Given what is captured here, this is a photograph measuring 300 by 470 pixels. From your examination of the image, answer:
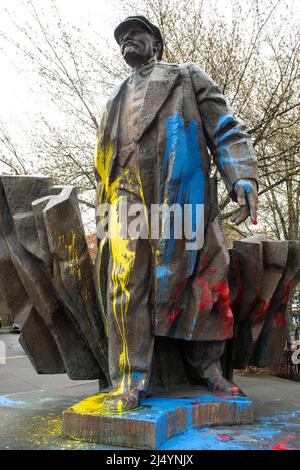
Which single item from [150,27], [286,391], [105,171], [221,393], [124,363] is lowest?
[286,391]

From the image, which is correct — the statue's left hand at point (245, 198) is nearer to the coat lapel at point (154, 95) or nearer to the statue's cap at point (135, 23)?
the coat lapel at point (154, 95)

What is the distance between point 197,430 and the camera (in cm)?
335

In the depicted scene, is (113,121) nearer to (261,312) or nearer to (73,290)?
(73,290)

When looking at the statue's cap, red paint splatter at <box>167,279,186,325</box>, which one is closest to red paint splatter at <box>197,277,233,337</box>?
red paint splatter at <box>167,279,186,325</box>

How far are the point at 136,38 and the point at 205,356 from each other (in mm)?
2550

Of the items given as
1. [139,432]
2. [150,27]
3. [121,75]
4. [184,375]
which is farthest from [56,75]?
[139,432]

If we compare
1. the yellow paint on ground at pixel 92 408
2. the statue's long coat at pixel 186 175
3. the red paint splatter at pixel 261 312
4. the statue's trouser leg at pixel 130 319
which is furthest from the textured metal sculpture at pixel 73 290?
the yellow paint on ground at pixel 92 408

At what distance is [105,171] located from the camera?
3.95 m

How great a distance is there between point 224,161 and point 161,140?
1.62 feet

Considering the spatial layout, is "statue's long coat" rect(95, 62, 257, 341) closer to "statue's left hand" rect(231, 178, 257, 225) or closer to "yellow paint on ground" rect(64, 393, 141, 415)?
"statue's left hand" rect(231, 178, 257, 225)

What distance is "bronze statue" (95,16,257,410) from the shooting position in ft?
11.6

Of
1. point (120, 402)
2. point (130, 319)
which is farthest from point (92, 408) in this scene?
point (130, 319)

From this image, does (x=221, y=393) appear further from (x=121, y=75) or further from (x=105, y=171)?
(x=121, y=75)
